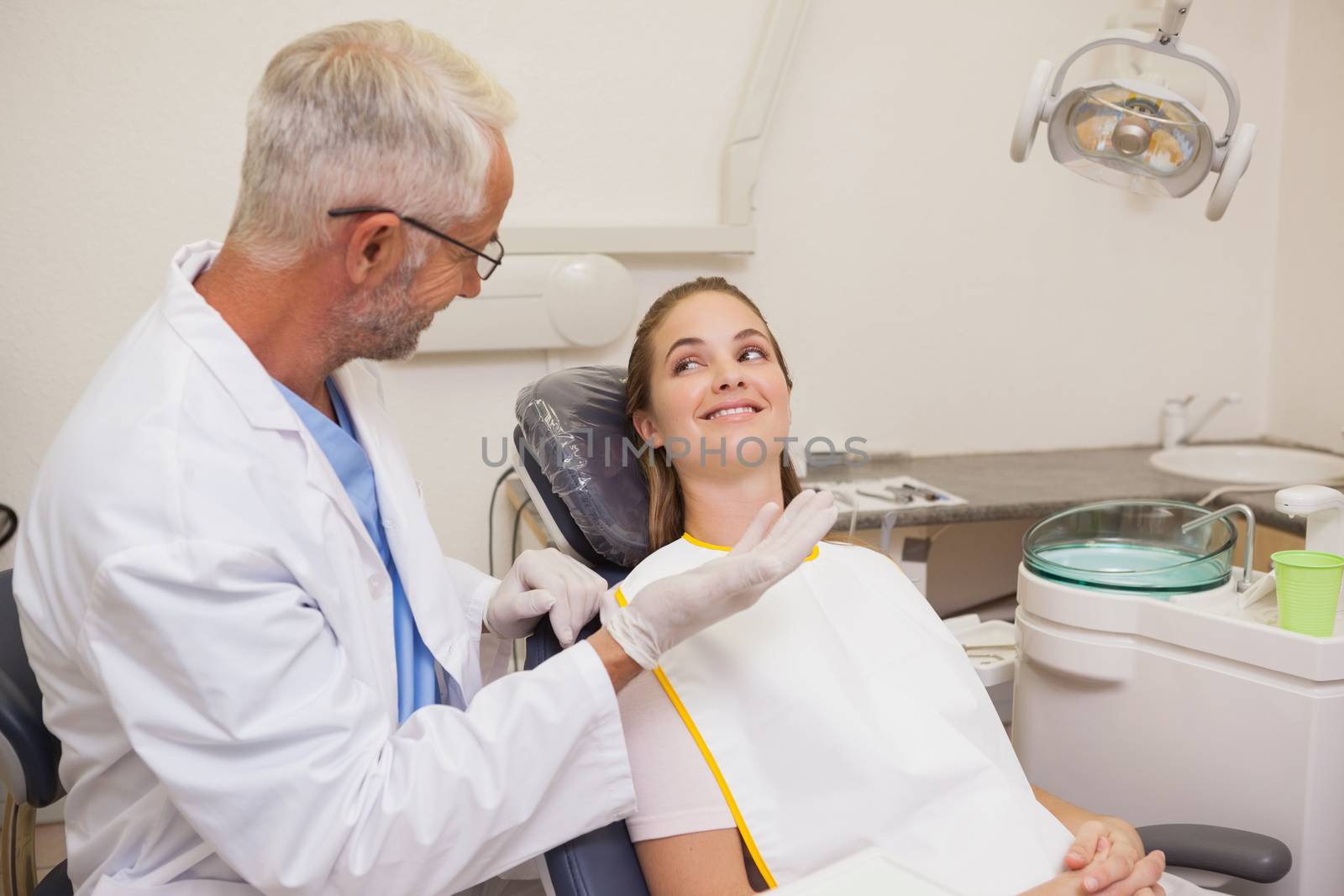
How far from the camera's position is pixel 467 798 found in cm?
98

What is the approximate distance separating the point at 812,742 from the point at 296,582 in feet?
2.00

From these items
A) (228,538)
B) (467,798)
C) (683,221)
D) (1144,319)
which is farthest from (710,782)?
(1144,319)

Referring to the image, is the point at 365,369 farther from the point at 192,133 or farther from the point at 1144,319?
the point at 1144,319

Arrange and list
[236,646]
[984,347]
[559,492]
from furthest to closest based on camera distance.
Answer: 1. [984,347]
2. [559,492]
3. [236,646]

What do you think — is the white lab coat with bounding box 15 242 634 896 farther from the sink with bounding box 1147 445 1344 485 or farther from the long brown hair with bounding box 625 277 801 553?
the sink with bounding box 1147 445 1344 485

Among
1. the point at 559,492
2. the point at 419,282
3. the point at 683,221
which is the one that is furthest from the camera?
the point at 683,221

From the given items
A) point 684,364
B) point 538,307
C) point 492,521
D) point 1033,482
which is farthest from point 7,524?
point 1033,482

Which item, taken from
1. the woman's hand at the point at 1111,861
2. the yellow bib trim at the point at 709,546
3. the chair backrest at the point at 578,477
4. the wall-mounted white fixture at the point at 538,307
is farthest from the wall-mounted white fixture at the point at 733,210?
the woman's hand at the point at 1111,861

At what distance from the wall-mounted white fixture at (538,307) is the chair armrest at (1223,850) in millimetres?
1478

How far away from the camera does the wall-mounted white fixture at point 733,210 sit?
225cm

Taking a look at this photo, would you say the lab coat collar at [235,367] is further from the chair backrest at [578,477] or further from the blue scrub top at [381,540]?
the chair backrest at [578,477]

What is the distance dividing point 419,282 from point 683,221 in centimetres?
136

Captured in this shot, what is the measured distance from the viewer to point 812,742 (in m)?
→ 1.21

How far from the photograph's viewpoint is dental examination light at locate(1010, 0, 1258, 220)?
4.54 ft
